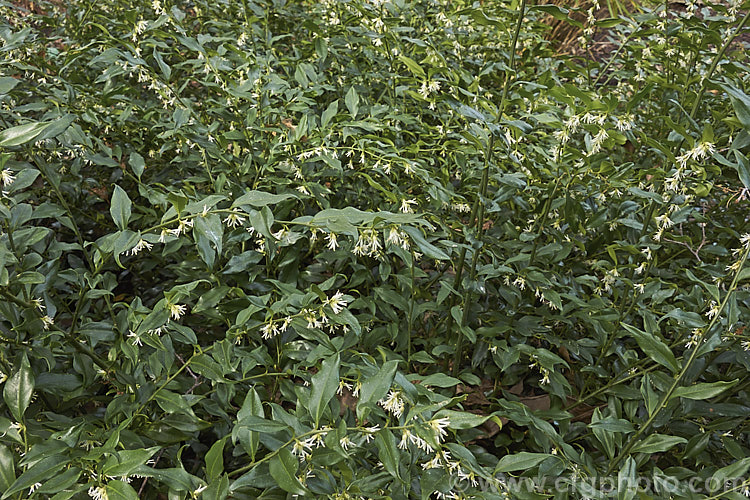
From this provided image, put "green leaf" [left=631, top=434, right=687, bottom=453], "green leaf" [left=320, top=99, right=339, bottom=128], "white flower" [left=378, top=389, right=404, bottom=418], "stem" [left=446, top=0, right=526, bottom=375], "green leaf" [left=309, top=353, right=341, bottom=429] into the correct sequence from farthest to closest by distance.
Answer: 1. "green leaf" [left=320, top=99, right=339, bottom=128]
2. "stem" [left=446, top=0, right=526, bottom=375]
3. "green leaf" [left=631, top=434, right=687, bottom=453]
4. "white flower" [left=378, top=389, right=404, bottom=418]
5. "green leaf" [left=309, top=353, right=341, bottom=429]

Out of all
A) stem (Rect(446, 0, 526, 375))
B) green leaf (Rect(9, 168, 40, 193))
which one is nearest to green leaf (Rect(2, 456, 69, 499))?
green leaf (Rect(9, 168, 40, 193))

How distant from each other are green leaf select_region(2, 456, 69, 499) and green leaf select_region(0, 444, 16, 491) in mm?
43

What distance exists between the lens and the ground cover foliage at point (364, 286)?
1.01 m

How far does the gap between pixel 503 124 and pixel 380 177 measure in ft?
1.61

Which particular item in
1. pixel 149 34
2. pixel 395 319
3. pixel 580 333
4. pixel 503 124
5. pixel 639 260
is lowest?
pixel 580 333

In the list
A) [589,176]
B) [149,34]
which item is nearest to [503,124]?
[589,176]

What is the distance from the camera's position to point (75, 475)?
0.86 m

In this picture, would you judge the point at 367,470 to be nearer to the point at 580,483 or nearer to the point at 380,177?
the point at 580,483

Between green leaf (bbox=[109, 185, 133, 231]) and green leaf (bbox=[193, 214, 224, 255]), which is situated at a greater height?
green leaf (bbox=[193, 214, 224, 255])

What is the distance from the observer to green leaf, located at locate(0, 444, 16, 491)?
914mm

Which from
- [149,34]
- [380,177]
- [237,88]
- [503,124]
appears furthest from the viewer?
[149,34]

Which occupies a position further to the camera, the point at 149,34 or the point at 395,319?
the point at 149,34

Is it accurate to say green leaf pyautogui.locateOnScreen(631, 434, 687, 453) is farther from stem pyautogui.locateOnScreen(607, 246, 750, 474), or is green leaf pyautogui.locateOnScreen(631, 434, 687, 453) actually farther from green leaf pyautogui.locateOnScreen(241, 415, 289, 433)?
green leaf pyautogui.locateOnScreen(241, 415, 289, 433)

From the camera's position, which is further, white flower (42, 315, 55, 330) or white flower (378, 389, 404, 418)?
white flower (42, 315, 55, 330)
